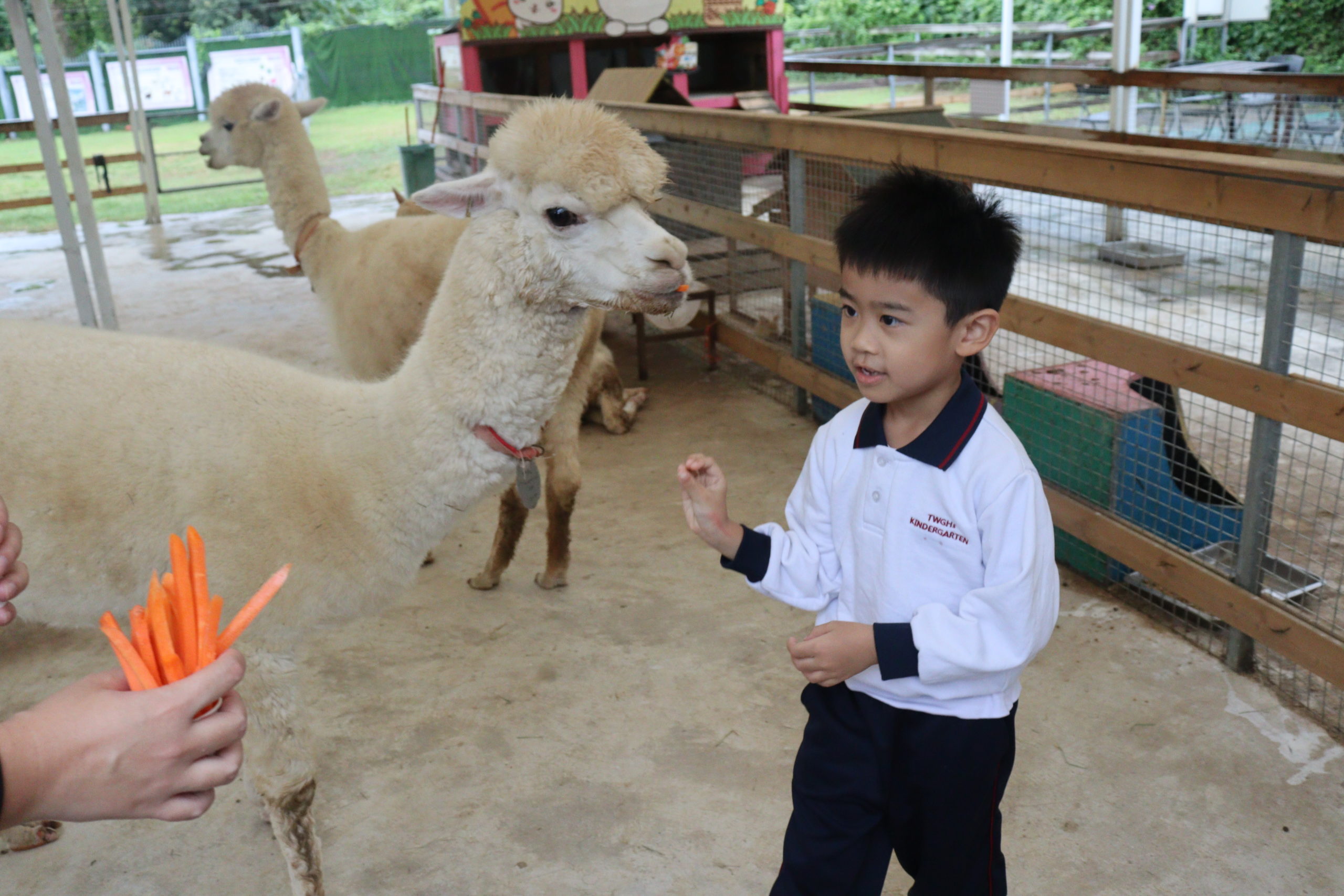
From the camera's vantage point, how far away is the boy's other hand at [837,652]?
147 cm

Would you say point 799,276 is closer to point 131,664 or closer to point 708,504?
point 708,504

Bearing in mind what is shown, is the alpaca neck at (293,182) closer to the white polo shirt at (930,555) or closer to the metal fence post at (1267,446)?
the white polo shirt at (930,555)

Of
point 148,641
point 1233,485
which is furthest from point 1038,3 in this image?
point 148,641

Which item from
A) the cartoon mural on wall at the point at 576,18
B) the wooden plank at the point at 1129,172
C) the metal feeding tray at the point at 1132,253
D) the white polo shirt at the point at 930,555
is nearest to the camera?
the white polo shirt at the point at 930,555

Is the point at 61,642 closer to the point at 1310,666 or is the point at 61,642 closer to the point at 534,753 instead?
the point at 534,753

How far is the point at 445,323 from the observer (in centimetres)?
221

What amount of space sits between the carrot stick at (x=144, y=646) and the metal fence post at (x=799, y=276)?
398 cm

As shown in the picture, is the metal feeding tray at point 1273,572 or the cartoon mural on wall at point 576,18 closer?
Answer: the metal feeding tray at point 1273,572

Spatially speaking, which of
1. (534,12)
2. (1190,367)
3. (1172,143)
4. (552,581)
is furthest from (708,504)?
(534,12)

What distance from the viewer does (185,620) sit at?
1086 millimetres

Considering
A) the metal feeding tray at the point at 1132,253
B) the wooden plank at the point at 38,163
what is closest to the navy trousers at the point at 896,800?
the metal feeding tray at the point at 1132,253

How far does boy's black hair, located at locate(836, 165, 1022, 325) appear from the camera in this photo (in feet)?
4.80

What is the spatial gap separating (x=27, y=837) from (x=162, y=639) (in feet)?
6.34

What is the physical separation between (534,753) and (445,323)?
1238 millimetres
